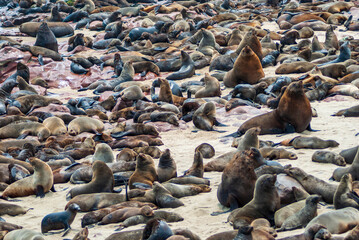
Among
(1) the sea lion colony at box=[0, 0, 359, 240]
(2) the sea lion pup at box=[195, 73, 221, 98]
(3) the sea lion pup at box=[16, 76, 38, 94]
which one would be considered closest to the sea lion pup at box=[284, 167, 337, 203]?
(1) the sea lion colony at box=[0, 0, 359, 240]

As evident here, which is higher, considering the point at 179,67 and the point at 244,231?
the point at 244,231

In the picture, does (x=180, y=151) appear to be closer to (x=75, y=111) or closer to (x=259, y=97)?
(x=259, y=97)

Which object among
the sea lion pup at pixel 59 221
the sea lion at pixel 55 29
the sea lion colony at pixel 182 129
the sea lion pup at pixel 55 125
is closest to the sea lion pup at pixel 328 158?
the sea lion colony at pixel 182 129

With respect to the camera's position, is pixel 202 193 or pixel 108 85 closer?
pixel 202 193

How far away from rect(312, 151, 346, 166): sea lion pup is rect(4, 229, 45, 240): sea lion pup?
3444mm

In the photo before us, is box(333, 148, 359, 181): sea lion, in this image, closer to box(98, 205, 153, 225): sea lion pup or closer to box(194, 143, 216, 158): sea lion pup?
box(98, 205, 153, 225): sea lion pup

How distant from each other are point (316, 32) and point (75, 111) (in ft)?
31.3

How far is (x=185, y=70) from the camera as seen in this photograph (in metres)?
14.8

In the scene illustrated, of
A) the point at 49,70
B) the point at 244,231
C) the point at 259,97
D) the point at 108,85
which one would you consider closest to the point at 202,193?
the point at 244,231

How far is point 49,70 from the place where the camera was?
53.3 ft

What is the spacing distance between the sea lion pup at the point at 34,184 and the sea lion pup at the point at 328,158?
336cm

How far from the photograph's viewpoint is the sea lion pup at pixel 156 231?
4258 millimetres

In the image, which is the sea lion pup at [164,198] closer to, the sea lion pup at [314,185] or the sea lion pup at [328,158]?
the sea lion pup at [314,185]

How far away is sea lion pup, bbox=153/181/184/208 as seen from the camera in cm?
580
